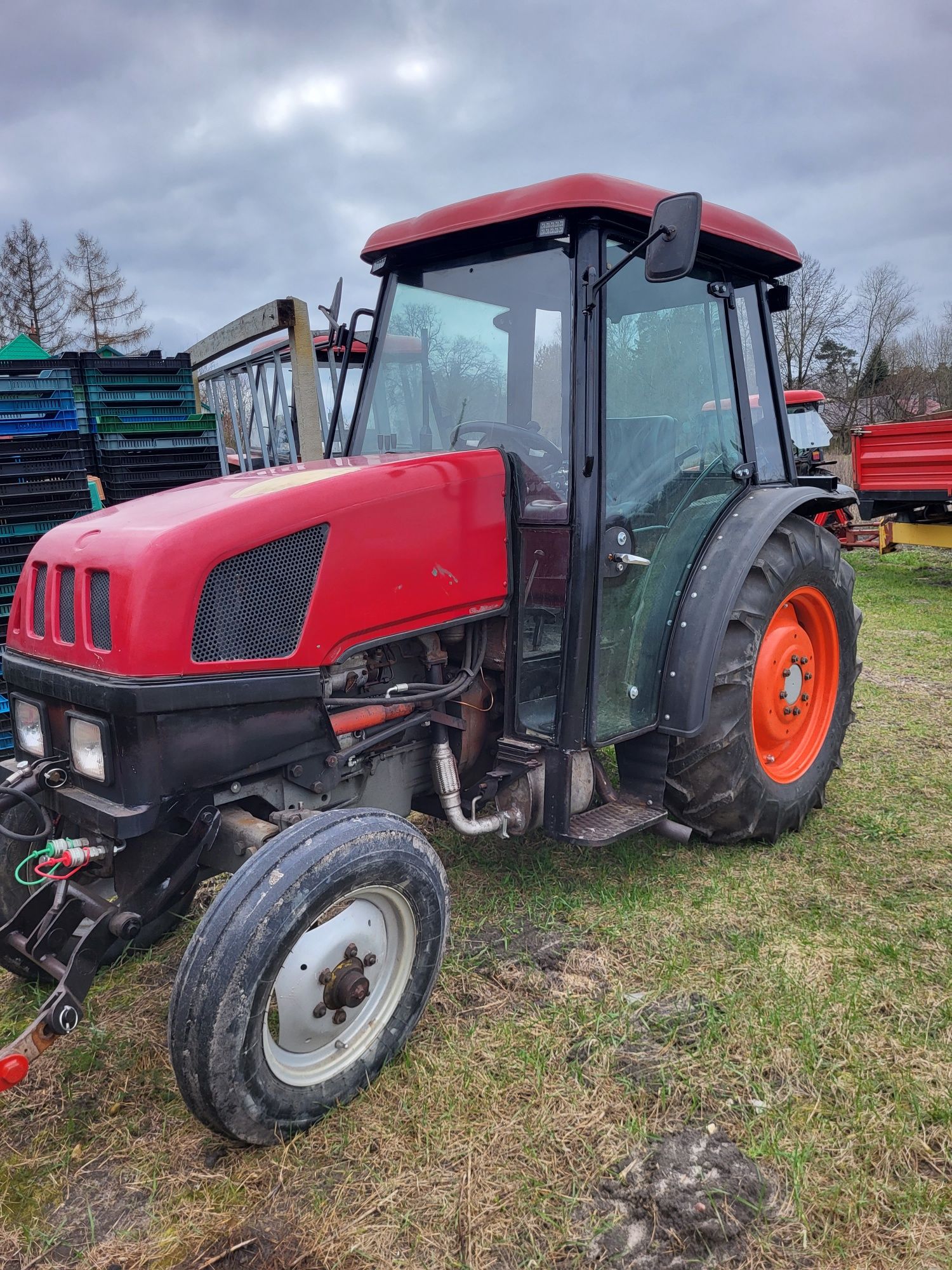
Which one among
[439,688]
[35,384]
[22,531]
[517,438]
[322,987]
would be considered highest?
[35,384]

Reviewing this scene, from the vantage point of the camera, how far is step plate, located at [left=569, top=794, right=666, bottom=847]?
2838 mm

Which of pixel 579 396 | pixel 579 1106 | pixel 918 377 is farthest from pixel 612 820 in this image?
pixel 918 377

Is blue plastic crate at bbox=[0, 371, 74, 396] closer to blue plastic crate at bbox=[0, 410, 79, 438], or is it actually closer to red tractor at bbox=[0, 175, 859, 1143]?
blue plastic crate at bbox=[0, 410, 79, 438]

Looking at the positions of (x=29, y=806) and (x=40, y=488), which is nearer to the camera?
(x=29, y=806)

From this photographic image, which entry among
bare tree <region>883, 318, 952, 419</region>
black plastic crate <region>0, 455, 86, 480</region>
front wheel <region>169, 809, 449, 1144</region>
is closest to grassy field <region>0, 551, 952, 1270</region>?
front wheel <region>169, 809, 449, 1144</region>

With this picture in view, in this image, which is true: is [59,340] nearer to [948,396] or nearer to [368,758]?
[368,758]

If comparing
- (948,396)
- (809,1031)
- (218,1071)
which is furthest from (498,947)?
(948,396)

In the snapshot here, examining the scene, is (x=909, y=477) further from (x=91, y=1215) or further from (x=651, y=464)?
(x=91, y=1215)

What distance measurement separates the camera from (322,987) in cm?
212

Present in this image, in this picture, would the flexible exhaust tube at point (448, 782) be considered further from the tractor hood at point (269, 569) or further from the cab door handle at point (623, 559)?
the cab door handle at point (623, 559)

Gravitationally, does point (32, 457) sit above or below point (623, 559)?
above

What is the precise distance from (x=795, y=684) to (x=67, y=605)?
2616 mm

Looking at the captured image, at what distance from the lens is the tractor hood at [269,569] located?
207cm

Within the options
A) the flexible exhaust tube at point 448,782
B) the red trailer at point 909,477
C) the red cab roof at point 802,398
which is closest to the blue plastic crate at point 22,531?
the flexible exhaust tube at point 448,782
